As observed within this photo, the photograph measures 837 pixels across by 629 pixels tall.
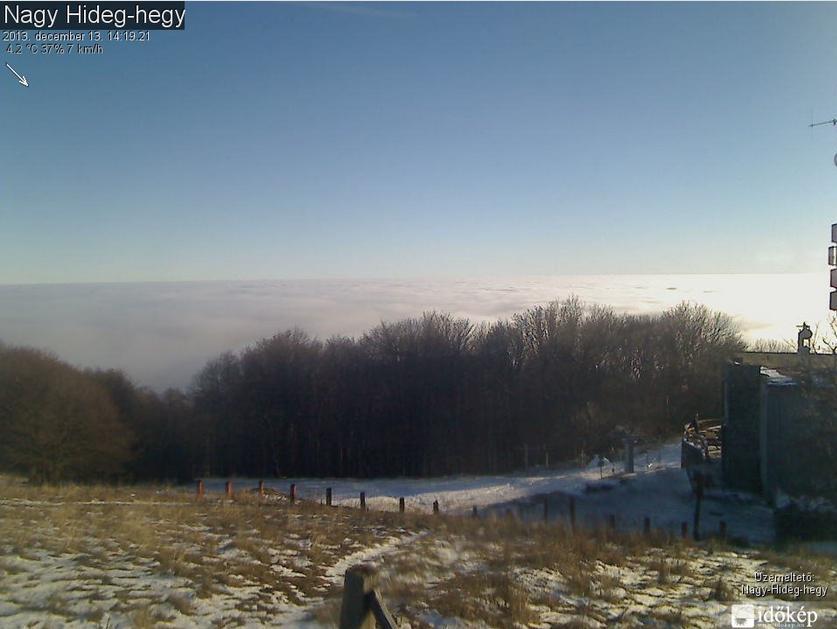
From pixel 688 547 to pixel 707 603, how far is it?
5704mm

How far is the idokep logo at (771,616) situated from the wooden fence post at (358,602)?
5095mm

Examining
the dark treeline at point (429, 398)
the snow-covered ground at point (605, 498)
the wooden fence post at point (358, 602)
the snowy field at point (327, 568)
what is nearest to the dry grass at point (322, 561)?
the snowy field at point (327, 568)

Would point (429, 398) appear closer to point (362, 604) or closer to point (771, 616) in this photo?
point (771, 616)

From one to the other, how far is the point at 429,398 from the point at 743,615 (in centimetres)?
5229

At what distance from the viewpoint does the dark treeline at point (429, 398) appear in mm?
56125

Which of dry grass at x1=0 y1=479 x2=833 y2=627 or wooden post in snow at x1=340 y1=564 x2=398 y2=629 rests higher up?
wooden post in snow at x1=340 y1=564 x2=398 y2=629

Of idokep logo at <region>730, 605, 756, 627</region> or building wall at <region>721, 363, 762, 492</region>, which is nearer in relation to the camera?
idokep logo at <region>730, 605, 756, 627</region>

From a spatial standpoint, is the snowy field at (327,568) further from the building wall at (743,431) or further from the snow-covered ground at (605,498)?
the building wall at (743,431)

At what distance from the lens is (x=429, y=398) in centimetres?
6047

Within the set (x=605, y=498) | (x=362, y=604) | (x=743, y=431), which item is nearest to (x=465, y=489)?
(x=605, y=498)

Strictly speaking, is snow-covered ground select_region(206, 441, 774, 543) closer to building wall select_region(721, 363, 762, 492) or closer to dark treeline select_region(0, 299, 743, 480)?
building wall select_region(721, 363, 762, 492)

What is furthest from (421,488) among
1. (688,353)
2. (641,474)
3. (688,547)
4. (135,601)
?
(688,353)

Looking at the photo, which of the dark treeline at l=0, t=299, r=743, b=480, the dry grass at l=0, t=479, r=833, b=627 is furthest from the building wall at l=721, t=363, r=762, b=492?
the dark treeline at l=0, t=299, r=743, b=480

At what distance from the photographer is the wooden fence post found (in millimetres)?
5246
